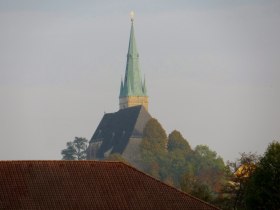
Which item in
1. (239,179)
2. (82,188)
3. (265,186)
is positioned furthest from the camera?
Result: (239,179)

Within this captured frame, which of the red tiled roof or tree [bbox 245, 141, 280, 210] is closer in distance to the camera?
the red tiled roof

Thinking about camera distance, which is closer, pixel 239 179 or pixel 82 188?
pixel 82 188

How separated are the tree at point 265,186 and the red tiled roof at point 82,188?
446 inches

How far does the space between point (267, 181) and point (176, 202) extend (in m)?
13.1

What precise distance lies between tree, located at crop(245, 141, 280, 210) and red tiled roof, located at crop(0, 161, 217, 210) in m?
11.3

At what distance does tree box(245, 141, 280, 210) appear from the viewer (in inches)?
3145

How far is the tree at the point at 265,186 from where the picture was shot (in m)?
79.9

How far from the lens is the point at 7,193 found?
66.9 metres

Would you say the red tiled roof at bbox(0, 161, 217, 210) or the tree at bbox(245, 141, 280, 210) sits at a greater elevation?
the red tiled roof at bbox(0, 161, 217, 210)

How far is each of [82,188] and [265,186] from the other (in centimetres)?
1610

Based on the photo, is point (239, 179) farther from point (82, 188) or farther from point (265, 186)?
point (82, 188)

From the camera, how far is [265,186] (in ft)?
264

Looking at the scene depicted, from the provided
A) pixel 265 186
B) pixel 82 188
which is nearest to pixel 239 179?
pixel 265 186

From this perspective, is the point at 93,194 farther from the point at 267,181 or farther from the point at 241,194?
the point at 241,194
